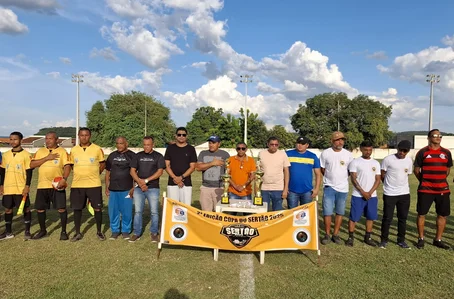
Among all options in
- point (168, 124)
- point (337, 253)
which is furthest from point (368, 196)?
point (168, 124)

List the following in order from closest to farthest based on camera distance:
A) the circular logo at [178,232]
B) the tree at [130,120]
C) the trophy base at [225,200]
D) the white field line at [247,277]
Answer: the white field line at [247,277], the circular logo at [178,232], the trophy base at [225,200], the tree at [130,120]

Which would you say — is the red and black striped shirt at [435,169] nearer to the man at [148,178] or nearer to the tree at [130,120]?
the man at [148,178]

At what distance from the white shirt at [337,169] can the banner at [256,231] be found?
1.01 m

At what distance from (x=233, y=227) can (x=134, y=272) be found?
1.59 m

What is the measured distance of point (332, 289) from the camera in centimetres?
427

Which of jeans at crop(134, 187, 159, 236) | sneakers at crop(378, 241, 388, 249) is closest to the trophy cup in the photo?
jeans at crop(134, 187, 159, 236)

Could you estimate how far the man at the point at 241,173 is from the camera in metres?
6.12

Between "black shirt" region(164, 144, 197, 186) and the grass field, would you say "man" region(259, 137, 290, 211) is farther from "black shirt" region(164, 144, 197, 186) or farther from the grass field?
"black shirt" region(164, 144, 197, 186)

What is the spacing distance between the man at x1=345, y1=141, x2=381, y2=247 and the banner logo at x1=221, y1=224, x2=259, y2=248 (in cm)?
209

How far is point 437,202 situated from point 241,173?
11.8ft

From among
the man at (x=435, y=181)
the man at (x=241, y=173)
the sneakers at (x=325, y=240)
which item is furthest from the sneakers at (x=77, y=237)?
the man at (x=435, y=181)

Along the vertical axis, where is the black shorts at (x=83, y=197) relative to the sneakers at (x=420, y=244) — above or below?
above

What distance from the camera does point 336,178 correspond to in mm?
6152

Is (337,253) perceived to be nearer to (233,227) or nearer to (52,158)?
(233,227)
